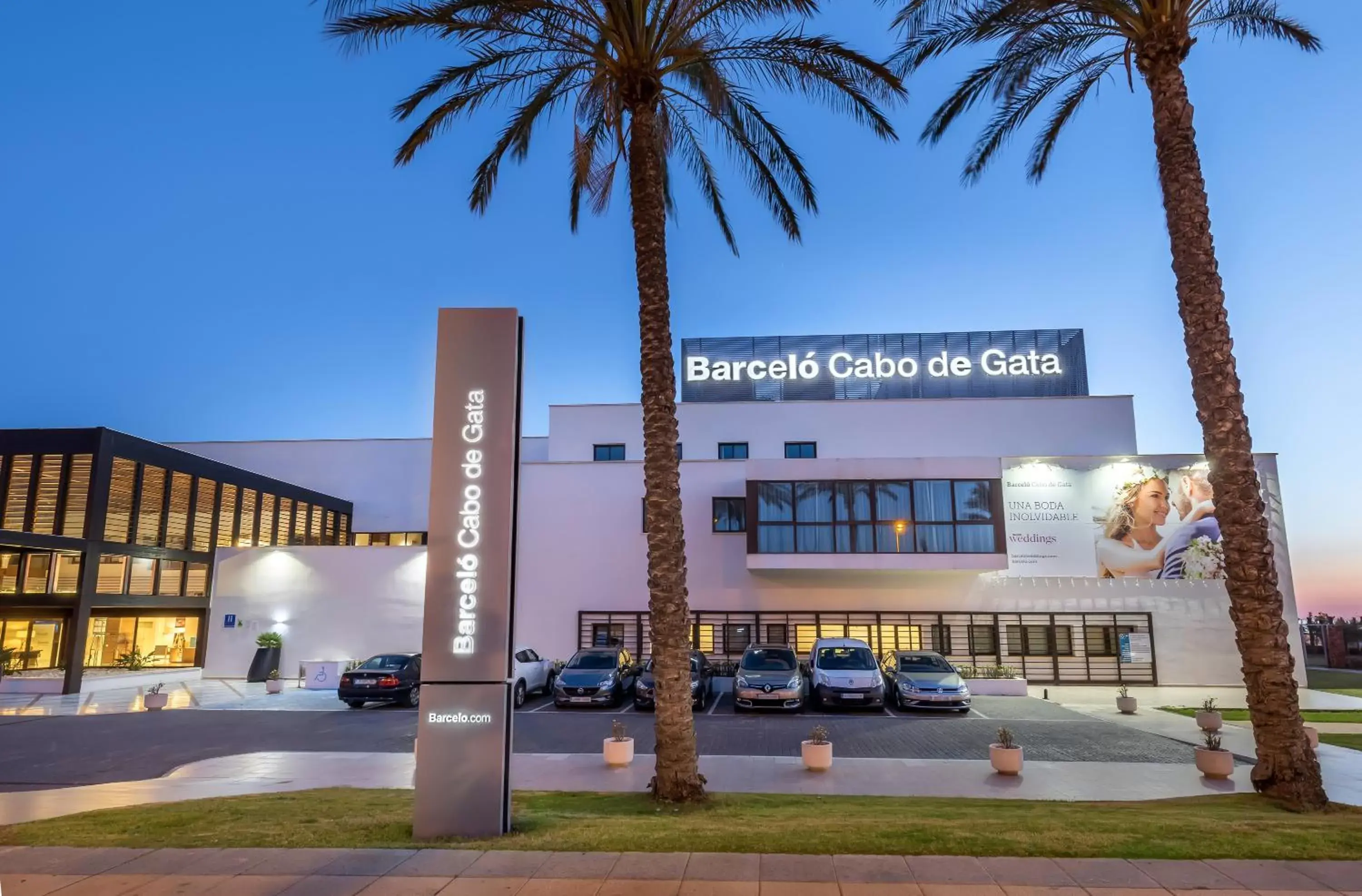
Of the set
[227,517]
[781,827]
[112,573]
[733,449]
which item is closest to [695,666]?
[733,449]

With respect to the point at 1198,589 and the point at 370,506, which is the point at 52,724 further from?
the point at 1198,589

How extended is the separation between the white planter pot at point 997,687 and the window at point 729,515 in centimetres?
886

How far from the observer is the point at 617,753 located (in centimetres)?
1255

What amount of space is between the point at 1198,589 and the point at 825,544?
1243cm

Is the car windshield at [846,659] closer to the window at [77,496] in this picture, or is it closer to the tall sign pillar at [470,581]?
the tall sign pillar at [470,581]

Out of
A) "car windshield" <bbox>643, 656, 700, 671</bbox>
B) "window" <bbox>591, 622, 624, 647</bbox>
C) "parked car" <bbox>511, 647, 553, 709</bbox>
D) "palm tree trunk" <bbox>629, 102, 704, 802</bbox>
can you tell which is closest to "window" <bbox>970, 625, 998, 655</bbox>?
"car windshield" <bbox>643, 656, 700, 671</bbox>

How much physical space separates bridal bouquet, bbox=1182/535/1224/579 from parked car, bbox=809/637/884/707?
12650 mm

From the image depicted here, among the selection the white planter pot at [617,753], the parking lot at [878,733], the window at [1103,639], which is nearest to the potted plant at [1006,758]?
the parking lot at [878,733]

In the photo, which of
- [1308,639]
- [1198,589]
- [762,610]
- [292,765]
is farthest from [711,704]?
[1308,639]

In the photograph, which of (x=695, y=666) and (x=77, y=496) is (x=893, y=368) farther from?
(x=77, y=496)

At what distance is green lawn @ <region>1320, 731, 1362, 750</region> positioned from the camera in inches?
575

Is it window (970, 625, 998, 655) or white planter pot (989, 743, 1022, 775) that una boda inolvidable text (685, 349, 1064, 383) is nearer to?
window (970, 625, 998, 655)

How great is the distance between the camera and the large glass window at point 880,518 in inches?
1018

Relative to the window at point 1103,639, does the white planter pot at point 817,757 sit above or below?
below
